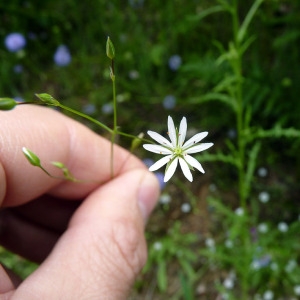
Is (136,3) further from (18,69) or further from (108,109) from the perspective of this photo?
(18,69)

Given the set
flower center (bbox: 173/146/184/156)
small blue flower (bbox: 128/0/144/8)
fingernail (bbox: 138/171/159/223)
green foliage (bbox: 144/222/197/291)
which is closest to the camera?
flower center (bbox: 173/146/184/156)

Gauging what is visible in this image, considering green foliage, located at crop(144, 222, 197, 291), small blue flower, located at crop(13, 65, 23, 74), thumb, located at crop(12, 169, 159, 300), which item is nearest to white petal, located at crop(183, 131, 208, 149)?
thumb, located at crop(12, 169, 159, 300)

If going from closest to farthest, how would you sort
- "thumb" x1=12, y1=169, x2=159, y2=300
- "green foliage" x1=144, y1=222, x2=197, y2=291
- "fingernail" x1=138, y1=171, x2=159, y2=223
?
"thumb" x1=12, y1=169, x2=159, y2=300, "fingernail" x1=138, y1=171, x2=159, y2=223, "green foliage" x1=144, y1=222, x2=197, y2=291

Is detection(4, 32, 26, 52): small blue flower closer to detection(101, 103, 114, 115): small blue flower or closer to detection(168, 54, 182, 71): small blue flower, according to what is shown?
detection(101, 103, 114, 115): small blue flower

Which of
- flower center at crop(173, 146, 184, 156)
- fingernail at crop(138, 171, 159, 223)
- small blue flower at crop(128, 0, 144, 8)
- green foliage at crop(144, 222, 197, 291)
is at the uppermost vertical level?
flower center at crop(173, 146, 184, 156)

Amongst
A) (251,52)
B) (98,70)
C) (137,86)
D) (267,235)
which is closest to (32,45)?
(98,70)

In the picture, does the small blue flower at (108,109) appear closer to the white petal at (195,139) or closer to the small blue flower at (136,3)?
the small blue flower at (136,3)

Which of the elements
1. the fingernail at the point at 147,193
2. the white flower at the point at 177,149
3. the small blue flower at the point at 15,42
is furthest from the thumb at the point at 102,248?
the small blue flower at the point at 15,42

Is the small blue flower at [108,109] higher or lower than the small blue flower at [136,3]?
lower
